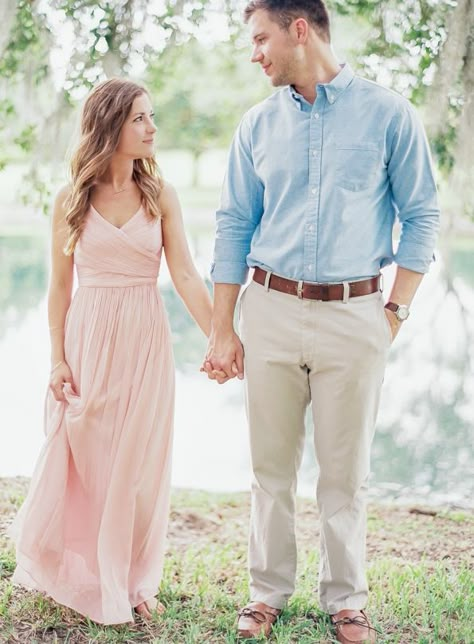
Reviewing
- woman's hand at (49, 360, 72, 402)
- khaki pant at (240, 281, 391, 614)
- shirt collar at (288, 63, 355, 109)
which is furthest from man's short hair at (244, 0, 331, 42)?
woman's hand at (49, 360, 72, 402)

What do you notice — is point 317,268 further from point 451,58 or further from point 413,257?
point 451,58

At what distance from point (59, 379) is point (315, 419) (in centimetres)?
74

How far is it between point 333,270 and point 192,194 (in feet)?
68.4

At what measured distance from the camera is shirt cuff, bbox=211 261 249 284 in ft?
8.18

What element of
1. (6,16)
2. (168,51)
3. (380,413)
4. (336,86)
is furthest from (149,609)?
(380,413)

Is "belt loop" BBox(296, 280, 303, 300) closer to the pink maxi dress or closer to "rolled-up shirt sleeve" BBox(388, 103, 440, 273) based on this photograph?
"rolled-up shirt sleeve" BBox(388, 103, 440, 273)

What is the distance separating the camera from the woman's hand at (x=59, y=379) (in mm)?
2596

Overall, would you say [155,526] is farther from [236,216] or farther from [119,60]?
[119,60]

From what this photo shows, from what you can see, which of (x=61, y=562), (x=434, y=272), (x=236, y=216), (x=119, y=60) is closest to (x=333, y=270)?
(x=236, y=216)

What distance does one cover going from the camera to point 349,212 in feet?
7.59

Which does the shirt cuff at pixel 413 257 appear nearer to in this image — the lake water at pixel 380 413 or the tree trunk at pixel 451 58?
the tree trunk at pixel 451 58

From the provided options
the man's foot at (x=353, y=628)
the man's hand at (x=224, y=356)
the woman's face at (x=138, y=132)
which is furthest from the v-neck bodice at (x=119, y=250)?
the man's foot at (x=353, y=628)

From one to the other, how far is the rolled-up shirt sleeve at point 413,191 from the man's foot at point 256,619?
1037mm

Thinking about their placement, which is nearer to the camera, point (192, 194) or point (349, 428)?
point (349, 428)
